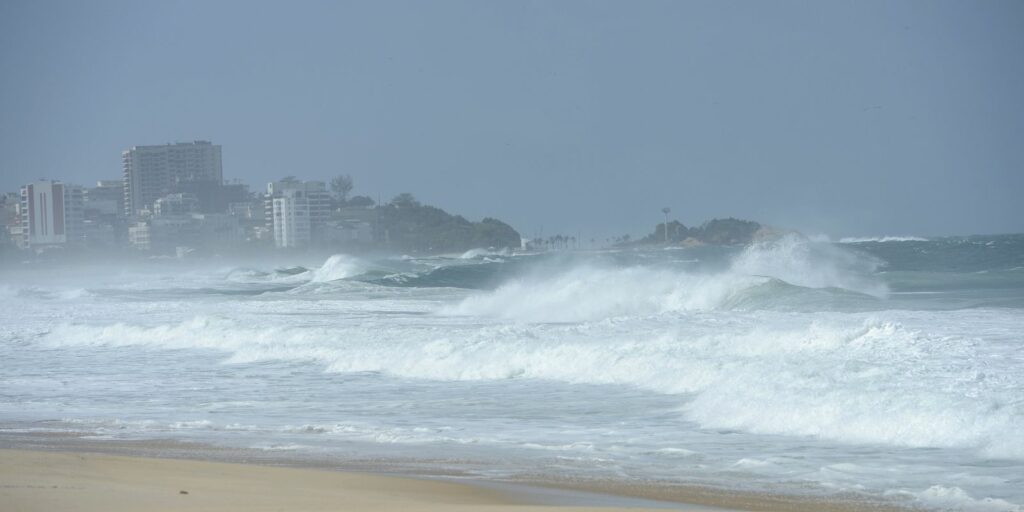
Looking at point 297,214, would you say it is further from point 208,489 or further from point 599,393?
point 208,489

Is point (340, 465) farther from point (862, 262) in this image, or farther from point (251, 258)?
point (251, 258)

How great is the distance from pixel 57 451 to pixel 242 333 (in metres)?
12.5

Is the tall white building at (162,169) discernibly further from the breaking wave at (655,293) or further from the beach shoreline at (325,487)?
the beach shoreline at (325,487)

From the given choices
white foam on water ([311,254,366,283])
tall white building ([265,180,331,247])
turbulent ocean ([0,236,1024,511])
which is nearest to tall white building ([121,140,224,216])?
tall white building ([265,180,331,247])

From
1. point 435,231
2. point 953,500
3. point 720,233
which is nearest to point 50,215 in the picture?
point 435,231

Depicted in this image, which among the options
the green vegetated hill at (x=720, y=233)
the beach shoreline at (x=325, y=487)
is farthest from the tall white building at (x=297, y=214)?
the beach shoreline at (x=325, y=487)

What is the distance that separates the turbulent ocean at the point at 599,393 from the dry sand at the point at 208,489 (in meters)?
0.95

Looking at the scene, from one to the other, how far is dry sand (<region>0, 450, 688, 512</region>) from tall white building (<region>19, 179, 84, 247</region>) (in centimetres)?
11088

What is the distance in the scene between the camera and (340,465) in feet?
30.6

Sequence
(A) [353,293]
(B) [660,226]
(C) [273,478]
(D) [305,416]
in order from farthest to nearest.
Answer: (B) [660,226], (A) [353,293], (D) [305,416], (C) [273,478]

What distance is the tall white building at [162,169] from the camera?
159125 mm

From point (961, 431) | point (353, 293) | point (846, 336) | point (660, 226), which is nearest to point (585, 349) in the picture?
point (846, 336)

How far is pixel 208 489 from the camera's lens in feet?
25.7

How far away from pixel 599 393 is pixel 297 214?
11370cm
